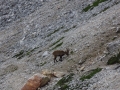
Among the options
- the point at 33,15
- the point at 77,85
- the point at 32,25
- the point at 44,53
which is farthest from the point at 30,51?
the point at 77,85

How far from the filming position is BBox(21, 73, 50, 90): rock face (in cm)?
2970

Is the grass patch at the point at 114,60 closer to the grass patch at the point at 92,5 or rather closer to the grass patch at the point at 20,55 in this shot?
the grass patch at the point at 20,55

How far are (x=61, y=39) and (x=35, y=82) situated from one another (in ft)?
41.2

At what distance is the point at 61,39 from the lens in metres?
41.5

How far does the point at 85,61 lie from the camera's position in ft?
107

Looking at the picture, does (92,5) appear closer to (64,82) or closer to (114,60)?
(114,60)

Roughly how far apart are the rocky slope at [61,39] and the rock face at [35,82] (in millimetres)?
562

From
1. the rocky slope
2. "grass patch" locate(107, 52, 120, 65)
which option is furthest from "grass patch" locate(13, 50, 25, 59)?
"grass patch" locate(107, 52, 120, 65)

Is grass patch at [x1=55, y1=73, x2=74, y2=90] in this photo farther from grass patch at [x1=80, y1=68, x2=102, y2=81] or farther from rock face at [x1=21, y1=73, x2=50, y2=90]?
rock face at [x1=21, y1=73, x2=50, y2=90]

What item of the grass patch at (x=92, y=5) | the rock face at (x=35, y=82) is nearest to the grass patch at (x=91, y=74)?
the rock face at (x=35, y=82)

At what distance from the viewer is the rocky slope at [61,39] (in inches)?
1179

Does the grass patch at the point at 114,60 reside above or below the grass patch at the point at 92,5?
above

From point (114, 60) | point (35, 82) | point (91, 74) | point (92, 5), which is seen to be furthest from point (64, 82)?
point (92, 5)

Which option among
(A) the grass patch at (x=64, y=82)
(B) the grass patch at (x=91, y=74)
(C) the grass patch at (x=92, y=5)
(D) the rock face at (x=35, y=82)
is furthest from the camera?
(C) the grass patch at (x=92, y=5)
